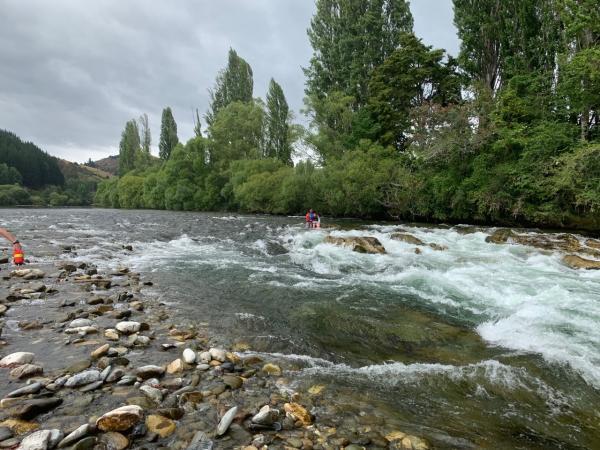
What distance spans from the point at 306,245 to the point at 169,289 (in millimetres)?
9202

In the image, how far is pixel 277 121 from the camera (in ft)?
170

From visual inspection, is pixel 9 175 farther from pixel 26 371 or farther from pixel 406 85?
pixel 26 371

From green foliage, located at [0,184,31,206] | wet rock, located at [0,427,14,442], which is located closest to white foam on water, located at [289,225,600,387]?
wet rock, located at [0,427,14,442]

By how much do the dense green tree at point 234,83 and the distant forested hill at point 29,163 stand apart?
99886 millimetres

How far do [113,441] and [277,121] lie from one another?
52209 mm

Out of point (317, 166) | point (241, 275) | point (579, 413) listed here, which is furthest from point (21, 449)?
point (317, 166)

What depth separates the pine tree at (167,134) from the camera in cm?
7481

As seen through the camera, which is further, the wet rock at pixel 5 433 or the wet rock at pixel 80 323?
the wet rock at pixel 80 323

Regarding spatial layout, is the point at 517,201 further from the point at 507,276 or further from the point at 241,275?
the point at 241,275

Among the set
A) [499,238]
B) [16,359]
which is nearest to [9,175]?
[16,359]

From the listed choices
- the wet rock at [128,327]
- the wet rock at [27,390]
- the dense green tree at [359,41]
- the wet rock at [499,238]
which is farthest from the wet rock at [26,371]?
the dense green tree at [359,41]

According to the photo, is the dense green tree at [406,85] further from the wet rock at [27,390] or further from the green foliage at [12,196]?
the green foliage at [12,196]

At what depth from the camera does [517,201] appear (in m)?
22.1

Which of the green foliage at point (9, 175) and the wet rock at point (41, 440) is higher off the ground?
the green foliage at point (9, 175)
